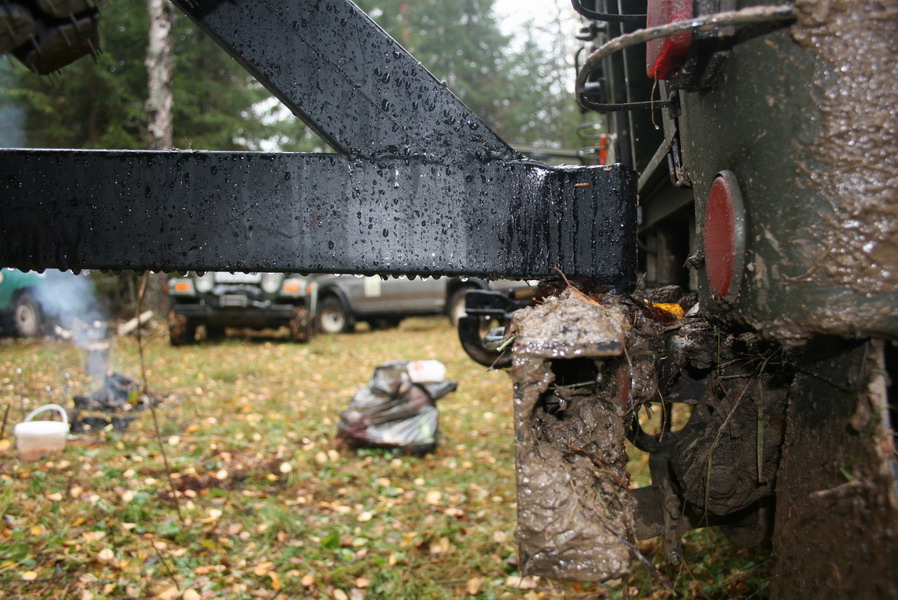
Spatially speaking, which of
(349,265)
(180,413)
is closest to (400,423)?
(180,413)

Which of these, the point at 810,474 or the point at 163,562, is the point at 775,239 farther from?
the point at 163,562

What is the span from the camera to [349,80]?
1641 millimetres

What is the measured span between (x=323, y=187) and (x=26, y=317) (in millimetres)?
9944

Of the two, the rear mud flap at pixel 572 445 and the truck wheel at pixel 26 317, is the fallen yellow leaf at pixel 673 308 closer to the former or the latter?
the rear mud flap at pixel 572 445

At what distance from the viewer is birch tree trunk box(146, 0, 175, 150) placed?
1006 cm

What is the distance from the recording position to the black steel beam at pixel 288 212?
5.38ft

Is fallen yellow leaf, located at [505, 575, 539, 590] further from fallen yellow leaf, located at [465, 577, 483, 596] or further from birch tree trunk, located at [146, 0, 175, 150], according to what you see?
birch tree trunk, located at [146, 0, 175, 150]

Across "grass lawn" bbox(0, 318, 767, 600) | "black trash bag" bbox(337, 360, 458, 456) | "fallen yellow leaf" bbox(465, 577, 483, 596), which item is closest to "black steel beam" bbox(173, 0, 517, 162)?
"grass lawn" bbox(0, 318, 767, 600)

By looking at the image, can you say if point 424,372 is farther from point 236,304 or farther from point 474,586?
point 236,304

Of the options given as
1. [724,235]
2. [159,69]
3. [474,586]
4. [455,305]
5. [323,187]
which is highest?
[159,69]

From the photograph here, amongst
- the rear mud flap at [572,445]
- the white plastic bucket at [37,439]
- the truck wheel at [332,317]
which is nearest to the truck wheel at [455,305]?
the truck wheel at [332,317]

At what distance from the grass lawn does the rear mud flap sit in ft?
1.88

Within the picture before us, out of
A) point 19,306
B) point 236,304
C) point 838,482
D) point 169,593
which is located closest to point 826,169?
point 838,482

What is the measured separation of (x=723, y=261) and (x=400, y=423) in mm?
3491
